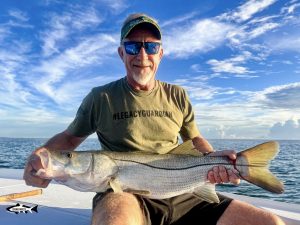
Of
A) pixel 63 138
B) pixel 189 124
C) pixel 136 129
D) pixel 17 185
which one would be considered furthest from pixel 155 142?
pixel 17 185

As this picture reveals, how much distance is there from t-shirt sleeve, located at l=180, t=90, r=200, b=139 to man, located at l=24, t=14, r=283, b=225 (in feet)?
0.10

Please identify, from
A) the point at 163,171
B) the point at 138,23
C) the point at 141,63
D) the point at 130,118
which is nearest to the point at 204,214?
the point at 163,171

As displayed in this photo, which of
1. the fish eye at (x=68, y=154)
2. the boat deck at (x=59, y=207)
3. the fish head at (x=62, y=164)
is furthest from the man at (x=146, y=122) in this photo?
the boat deck at (x=59, y=207)

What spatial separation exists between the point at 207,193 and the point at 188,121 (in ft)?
3.83

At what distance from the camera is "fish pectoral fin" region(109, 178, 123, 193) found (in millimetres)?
4121

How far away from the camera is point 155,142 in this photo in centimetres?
483

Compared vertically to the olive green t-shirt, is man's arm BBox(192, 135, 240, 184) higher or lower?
lower

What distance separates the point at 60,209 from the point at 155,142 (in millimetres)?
1882

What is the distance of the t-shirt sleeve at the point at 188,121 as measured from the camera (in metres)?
5.29

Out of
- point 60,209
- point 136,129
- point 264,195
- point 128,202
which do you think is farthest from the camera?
point 264,195

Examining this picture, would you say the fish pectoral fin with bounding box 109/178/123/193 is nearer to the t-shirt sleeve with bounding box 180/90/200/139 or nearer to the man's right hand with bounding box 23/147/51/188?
the man's right hand with bounding box 23/147/51/188

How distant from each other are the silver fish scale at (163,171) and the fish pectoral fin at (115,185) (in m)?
0.03

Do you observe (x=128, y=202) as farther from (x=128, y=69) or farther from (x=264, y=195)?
(x=264, y=195)

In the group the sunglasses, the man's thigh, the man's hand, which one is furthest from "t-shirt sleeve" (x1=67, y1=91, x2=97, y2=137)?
the man's hand
